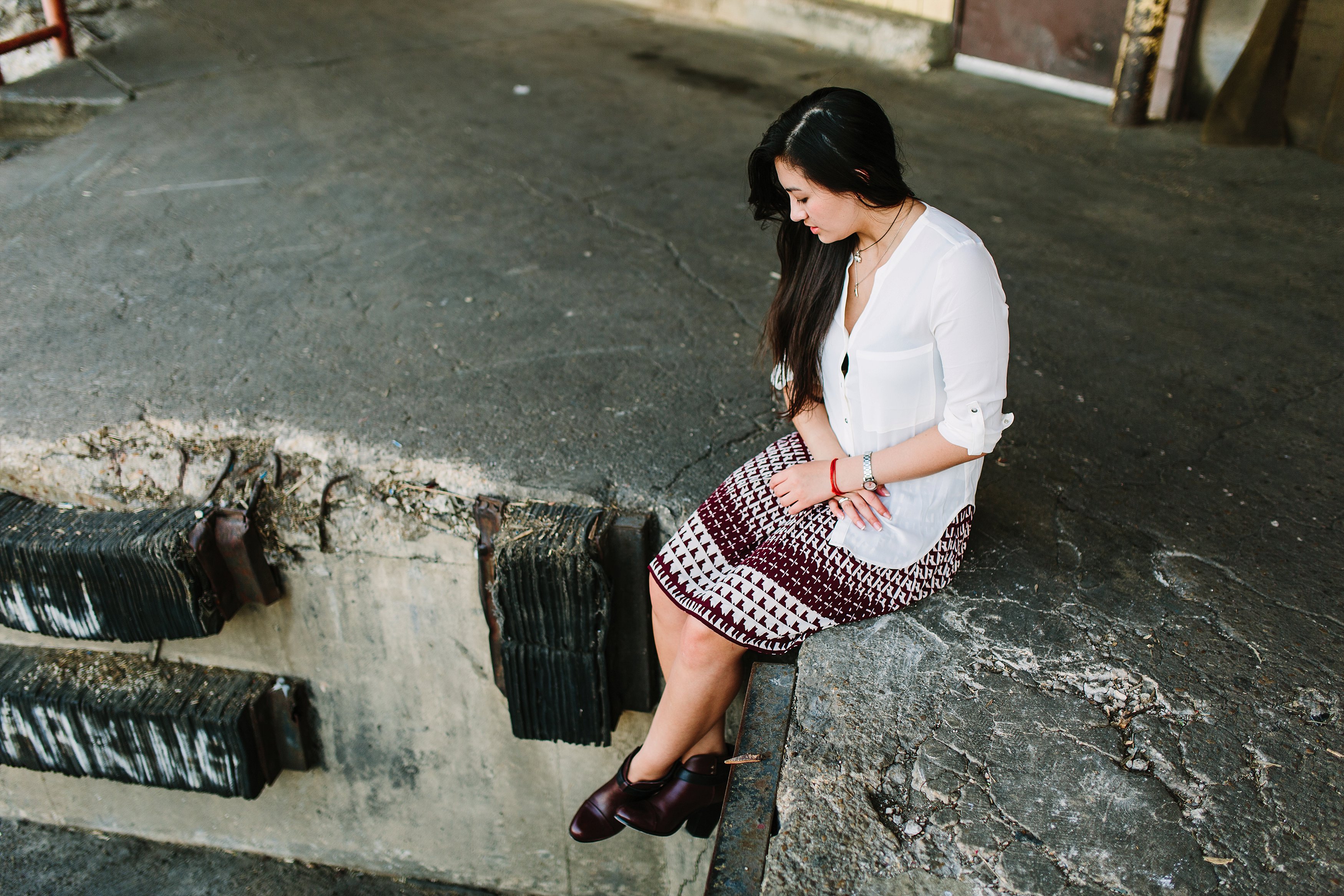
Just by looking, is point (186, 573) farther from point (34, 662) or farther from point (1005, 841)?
point (1005, 841)

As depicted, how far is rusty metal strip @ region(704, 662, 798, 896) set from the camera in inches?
68.8

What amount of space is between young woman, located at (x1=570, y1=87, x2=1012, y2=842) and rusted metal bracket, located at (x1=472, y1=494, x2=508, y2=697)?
556mm

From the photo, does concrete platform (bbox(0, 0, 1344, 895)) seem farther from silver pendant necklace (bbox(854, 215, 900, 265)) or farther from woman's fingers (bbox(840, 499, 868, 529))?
silver pendant necklace (bbox(854, 215, 900, 265))

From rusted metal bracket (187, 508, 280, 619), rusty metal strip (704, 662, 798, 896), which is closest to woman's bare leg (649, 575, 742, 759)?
rusty metal strip (704, 662, 798, 896)

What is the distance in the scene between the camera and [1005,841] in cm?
162

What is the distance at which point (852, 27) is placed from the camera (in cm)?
624

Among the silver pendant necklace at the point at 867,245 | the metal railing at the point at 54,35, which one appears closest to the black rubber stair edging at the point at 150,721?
the silver pendant necklace at the point at 867,245

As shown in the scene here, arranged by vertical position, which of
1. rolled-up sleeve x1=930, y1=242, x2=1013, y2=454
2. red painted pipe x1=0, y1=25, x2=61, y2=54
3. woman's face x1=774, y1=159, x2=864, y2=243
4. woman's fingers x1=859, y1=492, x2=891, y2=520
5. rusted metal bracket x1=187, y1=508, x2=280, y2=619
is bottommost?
rusted metal bracket x1=187, y1=508, x2=280, y2=619

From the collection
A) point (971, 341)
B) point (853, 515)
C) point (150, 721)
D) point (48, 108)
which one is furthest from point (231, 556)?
point (48, 108)

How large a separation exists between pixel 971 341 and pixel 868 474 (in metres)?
0.35

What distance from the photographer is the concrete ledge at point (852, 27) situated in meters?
6.01

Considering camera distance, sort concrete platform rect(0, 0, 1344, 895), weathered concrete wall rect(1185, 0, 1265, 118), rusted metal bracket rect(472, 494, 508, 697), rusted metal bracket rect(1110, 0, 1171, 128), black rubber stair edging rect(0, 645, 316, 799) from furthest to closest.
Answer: rusted metal bracket rect(1110, 0, 1171, 128), weathered concrete wall rect(1185, 0, 1265, 118), black rubber stair edging rect(0, 645, 316, 799), rusted metal bracket rect(472, 494, 508, 697), concrete platform rect(0, 0, 1344, 895)

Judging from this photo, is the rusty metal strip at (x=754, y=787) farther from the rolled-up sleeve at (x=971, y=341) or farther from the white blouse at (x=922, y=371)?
the rolled-up sleeve at (x=971, y=341)

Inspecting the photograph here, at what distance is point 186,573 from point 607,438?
116 cm
